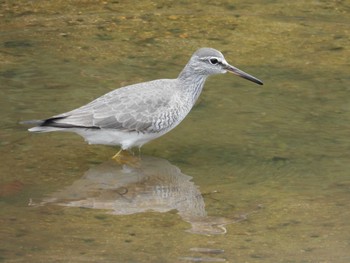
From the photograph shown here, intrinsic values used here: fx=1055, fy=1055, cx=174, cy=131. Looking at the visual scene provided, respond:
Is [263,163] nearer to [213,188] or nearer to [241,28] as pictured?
[213,188]

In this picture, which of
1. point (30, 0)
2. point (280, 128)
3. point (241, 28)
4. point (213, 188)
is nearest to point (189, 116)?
point (280, 128)

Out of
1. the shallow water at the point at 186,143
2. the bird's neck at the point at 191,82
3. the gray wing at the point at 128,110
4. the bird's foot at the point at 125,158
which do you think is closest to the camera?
the shallow water at the point at 186,143

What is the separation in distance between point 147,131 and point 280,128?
4.60ft

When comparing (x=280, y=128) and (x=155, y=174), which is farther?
(x=280, y=128)

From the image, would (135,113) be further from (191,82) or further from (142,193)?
(142,193)

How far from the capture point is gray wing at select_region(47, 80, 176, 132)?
383 inches

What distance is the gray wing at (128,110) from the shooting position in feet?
31.9

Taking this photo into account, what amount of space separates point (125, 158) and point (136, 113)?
48 cm

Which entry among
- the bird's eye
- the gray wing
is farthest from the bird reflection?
the bird's eye

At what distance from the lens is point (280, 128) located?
10.5 m

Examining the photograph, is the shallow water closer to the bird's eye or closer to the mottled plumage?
the mottled plumage

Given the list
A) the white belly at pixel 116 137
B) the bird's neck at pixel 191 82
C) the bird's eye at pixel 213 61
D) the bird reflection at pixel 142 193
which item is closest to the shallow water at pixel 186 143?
the bird reflection at pixel 142 193

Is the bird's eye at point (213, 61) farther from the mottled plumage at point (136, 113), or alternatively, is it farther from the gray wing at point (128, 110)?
the gray wing at point (128, 110)

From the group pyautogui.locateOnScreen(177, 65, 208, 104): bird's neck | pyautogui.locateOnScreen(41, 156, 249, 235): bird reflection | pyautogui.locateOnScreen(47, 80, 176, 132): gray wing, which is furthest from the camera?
pyautogui.locateOnScreen(177, 65, 208, 104): bird's neck
